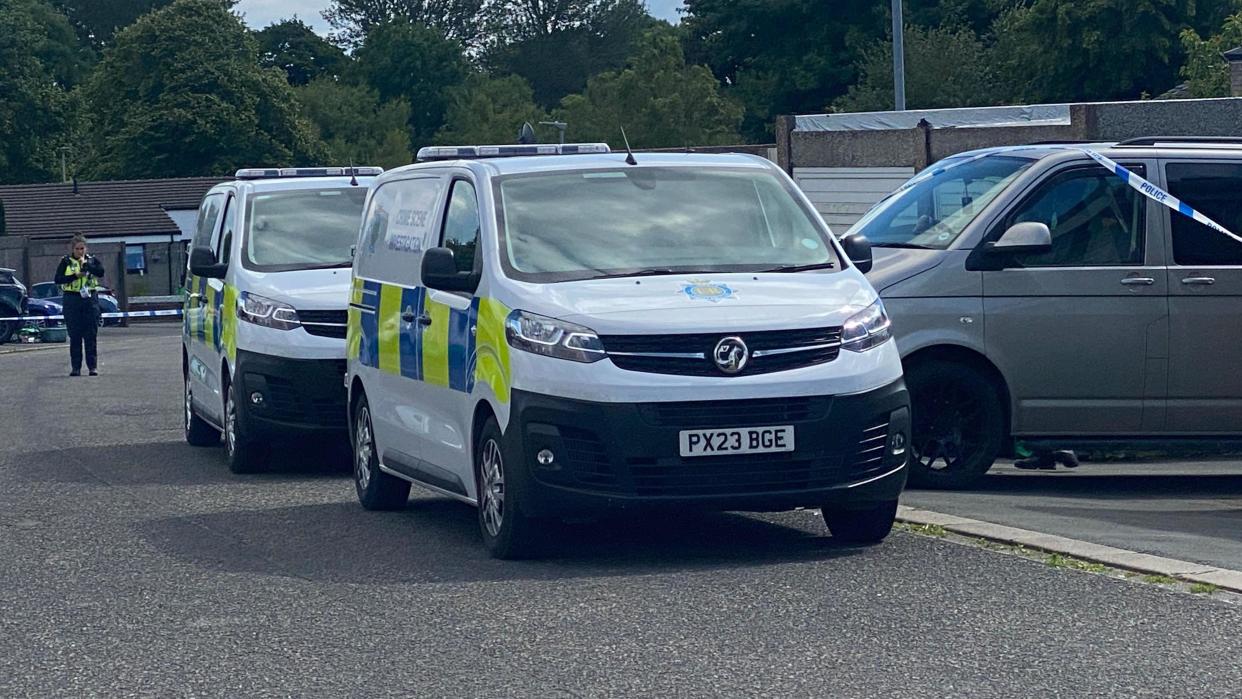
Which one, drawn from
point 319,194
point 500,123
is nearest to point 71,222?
point 500,123

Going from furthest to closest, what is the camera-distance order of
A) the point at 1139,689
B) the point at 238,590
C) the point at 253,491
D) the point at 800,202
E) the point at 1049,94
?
the point at 1049,94, the point at 253,491, the point at 800,202, the point at 238,590, the point at 1139,689

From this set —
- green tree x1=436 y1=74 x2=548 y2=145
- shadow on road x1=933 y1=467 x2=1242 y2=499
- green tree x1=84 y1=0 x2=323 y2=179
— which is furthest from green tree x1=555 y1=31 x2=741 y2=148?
shadow on road x1=933 y1=467 x2=1242 y2=499

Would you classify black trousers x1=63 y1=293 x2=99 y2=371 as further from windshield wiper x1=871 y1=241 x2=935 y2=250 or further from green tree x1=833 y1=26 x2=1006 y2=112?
green tree x1=833 y1=26 x2=1006 y2=112

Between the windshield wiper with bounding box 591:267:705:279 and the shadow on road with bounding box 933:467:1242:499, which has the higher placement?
the windshield wiper with bounding box 591:267:705:279

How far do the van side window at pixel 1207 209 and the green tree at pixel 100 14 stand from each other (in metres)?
117

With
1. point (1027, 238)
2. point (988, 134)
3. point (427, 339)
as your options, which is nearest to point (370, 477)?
point (427, 339)

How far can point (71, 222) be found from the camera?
257 ft

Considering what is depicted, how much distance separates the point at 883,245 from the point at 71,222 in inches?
2753

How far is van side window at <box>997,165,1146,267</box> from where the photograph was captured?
11.6 metres

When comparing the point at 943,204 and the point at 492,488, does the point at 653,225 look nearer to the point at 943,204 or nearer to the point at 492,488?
the point at 492,488

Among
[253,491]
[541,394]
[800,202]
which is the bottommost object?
[253,491]

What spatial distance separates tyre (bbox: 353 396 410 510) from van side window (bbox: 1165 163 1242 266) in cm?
455

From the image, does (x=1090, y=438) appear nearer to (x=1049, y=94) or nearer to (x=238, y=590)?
(x=238, y=590)

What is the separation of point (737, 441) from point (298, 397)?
5.57 metres
